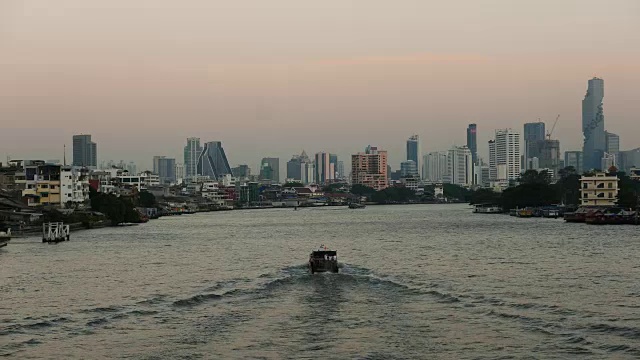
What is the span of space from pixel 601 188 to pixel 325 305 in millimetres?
57890

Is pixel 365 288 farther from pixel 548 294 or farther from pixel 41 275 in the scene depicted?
pixel 41 275

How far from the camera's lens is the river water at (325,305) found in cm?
1639

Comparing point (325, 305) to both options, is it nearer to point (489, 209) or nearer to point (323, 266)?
point (323, 266)

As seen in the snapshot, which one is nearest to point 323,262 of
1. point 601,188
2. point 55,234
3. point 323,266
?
point 323,266

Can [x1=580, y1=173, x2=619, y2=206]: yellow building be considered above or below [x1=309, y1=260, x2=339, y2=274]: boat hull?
above

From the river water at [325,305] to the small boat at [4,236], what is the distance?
594 centimetres

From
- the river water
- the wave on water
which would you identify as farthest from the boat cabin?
the wave on water

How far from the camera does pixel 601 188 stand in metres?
74.6

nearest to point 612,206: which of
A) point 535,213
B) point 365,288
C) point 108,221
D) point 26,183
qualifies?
point 535,213

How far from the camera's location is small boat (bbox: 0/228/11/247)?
45669 mm

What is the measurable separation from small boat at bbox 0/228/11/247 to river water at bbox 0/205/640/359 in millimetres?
5938

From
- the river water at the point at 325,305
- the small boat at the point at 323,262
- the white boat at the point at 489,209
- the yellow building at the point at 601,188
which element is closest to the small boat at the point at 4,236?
the river water at the point at 325,305

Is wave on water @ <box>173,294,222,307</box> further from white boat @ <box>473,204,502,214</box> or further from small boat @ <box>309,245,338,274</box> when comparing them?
white boat @ <box>473,204,502,214</box>

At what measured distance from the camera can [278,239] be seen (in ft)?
177
